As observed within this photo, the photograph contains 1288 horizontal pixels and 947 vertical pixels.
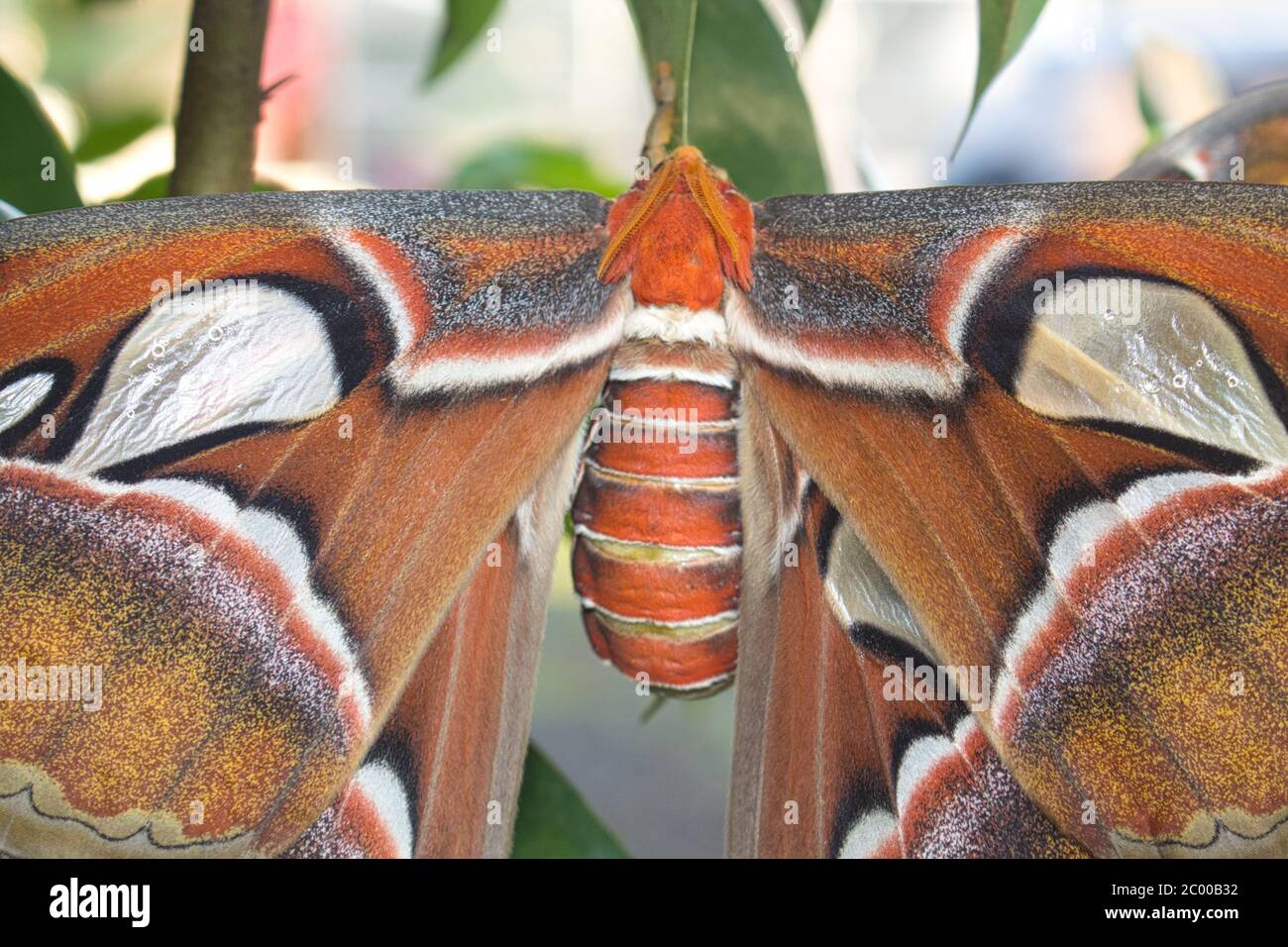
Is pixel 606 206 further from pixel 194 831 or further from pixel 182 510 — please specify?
pixel 194 831

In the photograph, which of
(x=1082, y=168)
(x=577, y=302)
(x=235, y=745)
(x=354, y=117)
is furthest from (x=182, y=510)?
(x=354, y=117)

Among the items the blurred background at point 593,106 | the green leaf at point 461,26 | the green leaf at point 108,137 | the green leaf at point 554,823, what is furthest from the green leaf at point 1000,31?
the green leaf at point 108,137

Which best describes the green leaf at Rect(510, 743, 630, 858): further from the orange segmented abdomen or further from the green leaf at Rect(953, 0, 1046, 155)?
the green leaf at Rect(953, 0, 1046, 155)

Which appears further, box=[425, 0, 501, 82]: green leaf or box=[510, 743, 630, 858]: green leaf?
box=[425, 0, 501, 82]: green leaf

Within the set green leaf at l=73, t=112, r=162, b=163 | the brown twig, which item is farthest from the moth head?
green leaf at l=73, t=112, r=162, b=163

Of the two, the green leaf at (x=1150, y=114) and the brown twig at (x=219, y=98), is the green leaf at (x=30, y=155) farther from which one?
the green leaf at (x=1150, y=114)

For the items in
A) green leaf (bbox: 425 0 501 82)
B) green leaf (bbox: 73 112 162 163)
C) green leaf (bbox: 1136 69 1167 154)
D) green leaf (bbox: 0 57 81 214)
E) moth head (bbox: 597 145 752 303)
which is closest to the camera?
moth head (bbox: 597 145 752 303)

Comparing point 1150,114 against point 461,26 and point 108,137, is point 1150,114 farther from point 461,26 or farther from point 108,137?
point 108,137
